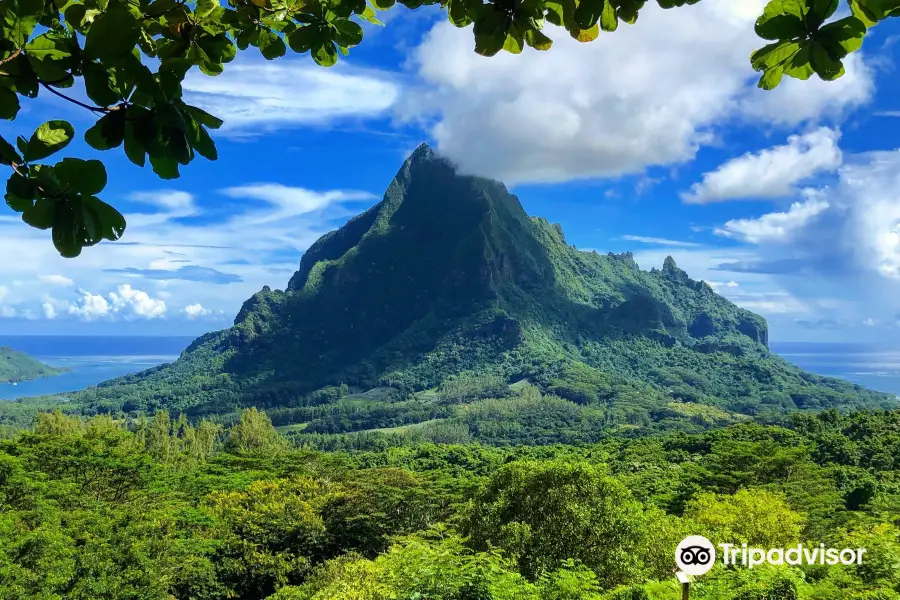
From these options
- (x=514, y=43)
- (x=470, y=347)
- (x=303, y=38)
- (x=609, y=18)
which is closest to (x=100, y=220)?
(x=303, y=38)

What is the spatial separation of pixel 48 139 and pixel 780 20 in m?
1.06

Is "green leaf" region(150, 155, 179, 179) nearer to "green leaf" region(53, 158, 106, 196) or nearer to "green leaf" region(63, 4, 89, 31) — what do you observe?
"green leaf" region(53, 158, 106, 196)

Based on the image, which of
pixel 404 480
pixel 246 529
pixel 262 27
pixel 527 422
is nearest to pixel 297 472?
pixel 404 480

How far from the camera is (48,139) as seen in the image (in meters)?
0.82

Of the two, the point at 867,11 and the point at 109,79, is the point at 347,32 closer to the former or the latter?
the point at 109,79

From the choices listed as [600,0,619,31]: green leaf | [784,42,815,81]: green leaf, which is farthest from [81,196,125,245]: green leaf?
[784,42,815,81]: green leaf

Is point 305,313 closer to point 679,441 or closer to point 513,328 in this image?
point 513,328

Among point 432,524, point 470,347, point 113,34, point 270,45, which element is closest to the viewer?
point 113,34

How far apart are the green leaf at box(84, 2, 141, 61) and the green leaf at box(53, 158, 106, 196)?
14cm

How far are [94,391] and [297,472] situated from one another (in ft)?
405

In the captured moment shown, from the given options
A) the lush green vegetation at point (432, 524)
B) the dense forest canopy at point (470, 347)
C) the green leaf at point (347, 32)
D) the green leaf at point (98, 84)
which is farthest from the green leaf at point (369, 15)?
the dense forest canopy at point (470, 347)

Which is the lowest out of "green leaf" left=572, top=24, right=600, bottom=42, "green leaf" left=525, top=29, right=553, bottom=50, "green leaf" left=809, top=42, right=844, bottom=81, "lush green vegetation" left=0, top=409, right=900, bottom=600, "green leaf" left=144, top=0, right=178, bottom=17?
"lush green vegetation" left=0, top=409, right=900, bottom=600

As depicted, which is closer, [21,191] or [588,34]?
[21,191]

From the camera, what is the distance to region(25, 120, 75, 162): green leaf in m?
0.81
